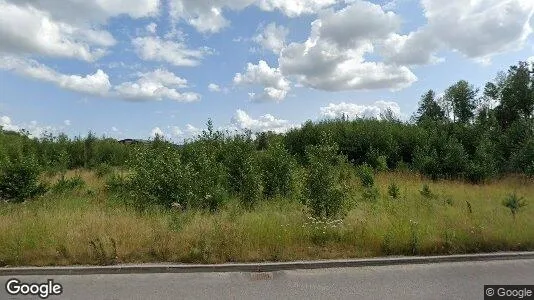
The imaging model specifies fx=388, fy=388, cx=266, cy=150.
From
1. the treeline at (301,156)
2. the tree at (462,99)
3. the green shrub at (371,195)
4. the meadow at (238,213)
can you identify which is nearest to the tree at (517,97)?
the treeline at (301,156)

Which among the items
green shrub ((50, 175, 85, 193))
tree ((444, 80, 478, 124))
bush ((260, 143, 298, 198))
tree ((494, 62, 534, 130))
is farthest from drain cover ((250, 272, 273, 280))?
tree ((444, 80, 478, 124))

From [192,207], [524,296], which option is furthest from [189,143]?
[524,296]

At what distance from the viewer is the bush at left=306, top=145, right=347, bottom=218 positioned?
894cm

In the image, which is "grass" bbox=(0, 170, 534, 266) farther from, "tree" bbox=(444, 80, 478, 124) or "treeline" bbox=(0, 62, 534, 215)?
"tree" bbox=(444, 80, 478, 124)

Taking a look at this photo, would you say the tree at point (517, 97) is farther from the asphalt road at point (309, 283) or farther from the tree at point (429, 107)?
the asphalt road at point (309, 283)

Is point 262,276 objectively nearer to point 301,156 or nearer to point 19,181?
point 19,181

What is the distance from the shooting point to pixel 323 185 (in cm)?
903

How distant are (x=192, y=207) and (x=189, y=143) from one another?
5610mm

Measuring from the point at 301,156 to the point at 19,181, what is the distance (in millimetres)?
16623

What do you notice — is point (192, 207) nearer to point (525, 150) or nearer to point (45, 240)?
point (45, 240)

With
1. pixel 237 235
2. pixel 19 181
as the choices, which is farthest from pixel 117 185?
pixel 237 235

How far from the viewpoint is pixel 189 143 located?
15.9 metres

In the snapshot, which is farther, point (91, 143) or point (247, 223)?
point (91, 143)

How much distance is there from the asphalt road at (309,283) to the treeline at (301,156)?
255 cm
